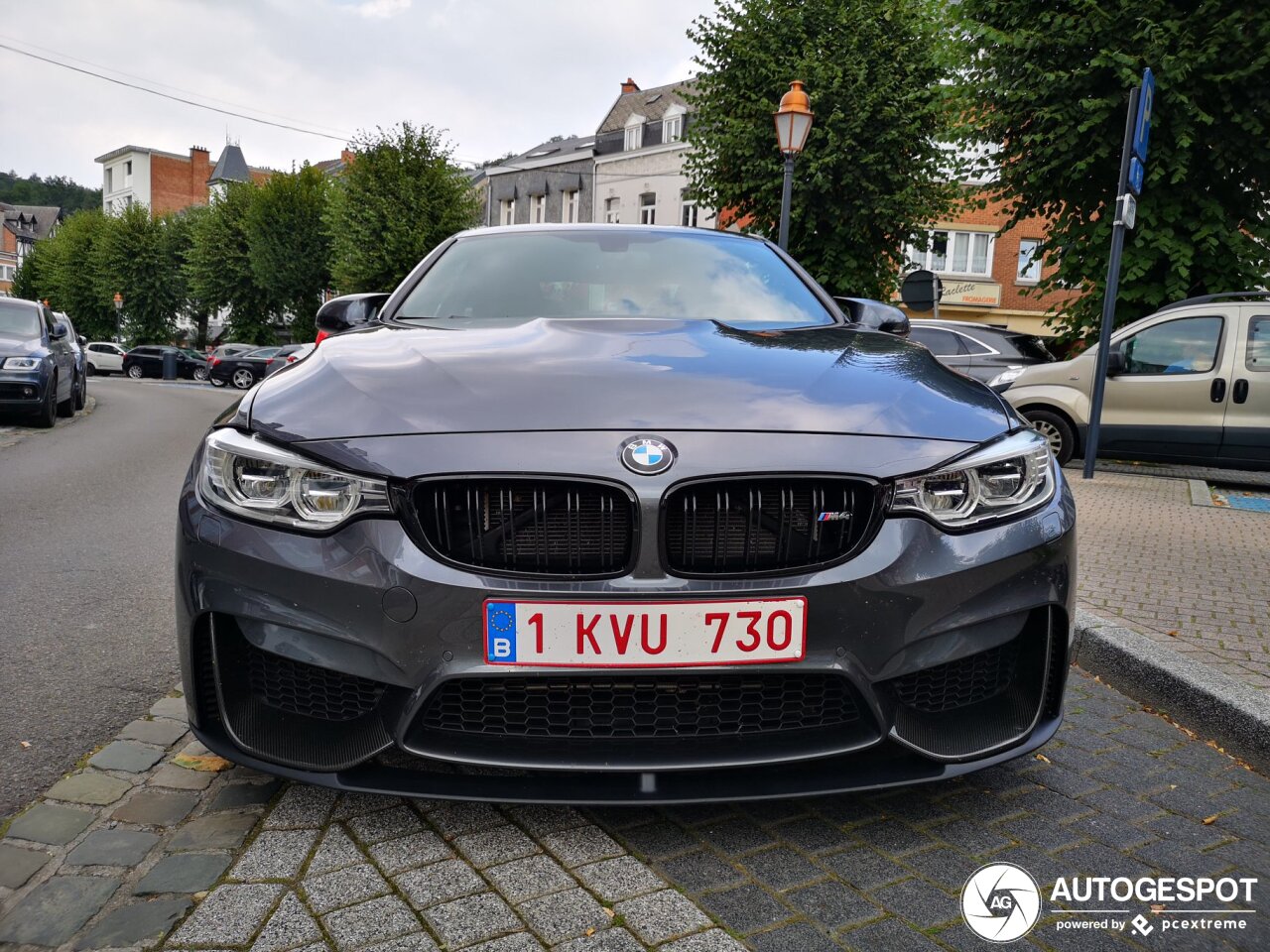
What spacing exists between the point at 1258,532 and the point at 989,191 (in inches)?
324

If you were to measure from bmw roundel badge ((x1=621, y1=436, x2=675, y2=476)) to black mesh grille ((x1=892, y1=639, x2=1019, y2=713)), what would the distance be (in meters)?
0.67

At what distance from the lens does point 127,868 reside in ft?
6.89

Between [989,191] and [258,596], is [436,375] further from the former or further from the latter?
[989,191]

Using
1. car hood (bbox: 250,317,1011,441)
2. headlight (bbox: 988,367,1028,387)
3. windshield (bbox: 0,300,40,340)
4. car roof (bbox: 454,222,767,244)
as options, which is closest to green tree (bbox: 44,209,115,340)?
windshield (bbox: 0,300,40,340)

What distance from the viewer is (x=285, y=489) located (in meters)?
2.15

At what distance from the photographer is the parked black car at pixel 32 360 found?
11.7 metres

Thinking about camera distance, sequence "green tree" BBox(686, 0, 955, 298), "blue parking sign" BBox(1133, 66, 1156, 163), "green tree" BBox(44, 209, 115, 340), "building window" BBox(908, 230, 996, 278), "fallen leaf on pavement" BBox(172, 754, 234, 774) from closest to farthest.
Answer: "fallen leaf on pavement" BBox(172, 754, 234, 774)
"blue parking sign" BBox(1133, 66, 1156, 163)
"green tree" BBox(686, 0, 955, 298)
"building window" BBox(908, 230, 996, 278)
"green tree" BBox(44, 209, 115, 340)

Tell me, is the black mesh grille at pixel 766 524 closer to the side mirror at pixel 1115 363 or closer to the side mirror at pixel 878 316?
the side mirror at pixel 878 316

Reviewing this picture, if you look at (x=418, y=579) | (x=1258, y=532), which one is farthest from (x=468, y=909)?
(x=1258, y=532)

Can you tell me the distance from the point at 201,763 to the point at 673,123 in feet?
128

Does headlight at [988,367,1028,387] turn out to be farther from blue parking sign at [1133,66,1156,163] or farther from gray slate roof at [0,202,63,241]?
gray slate roof at [0,202,63,241]

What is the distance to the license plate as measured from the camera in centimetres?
200

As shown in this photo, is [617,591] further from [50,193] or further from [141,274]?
[50,193]

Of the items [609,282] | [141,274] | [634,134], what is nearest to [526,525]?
[609,282]
